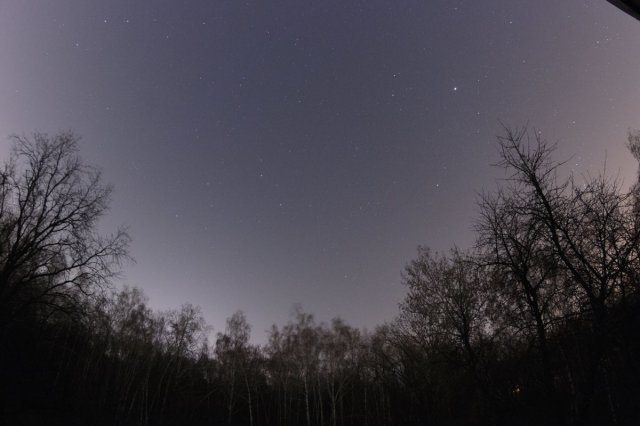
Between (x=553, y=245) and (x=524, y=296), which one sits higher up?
(x=553, y=245)

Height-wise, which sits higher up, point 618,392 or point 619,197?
point 619,197

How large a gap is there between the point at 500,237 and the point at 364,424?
40763 millimetres

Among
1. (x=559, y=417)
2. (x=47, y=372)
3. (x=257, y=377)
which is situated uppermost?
(x=257, y=377)

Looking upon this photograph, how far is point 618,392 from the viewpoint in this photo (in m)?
17.4

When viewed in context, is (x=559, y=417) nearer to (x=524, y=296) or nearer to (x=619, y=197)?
(x=524, y=296)

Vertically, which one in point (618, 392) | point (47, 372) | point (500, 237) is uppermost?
point (500, 237)

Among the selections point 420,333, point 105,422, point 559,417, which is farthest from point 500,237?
point 105,422

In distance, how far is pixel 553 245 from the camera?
31.3 feet

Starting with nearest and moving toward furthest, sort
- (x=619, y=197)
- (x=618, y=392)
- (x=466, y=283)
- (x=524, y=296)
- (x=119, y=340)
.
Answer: (x=619, y=197) < (x=524, y=296) < (x=466, y=283) < (x=618, y=392) < (x=119, y=340)

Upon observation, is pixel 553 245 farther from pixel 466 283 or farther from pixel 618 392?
pixel 618 392

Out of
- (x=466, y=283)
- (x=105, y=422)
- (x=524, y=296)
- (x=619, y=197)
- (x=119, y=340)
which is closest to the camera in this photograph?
(x=619, y=197)

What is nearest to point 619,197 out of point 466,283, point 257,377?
point 466,283

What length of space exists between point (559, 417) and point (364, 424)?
128ft

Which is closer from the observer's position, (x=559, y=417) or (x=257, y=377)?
(x=559, y=417)
